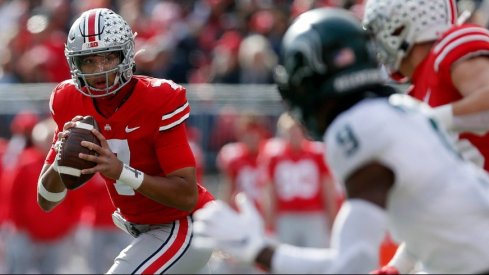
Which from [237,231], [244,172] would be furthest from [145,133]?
[244,172]

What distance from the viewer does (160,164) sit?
17.1ft

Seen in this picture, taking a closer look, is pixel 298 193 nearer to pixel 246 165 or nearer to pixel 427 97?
pixel 246 165

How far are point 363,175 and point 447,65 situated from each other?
5.79 feet

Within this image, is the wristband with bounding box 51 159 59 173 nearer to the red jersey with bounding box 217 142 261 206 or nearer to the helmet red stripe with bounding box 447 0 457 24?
the helmet red stripe with bounding box 447 0 457 24

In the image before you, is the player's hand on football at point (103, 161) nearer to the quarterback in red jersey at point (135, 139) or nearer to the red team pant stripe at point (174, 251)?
the quarterback in red jersey at point (135, 139)

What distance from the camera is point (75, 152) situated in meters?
4.89

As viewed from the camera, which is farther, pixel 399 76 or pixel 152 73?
pixel 152 73

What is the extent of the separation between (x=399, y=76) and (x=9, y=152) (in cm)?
641

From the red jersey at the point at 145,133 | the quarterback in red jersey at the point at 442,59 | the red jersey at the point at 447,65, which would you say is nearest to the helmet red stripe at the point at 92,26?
the red jersey at the point at 145,133

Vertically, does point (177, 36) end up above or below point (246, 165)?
below

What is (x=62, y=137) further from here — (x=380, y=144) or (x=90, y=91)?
(x=380, y=144)

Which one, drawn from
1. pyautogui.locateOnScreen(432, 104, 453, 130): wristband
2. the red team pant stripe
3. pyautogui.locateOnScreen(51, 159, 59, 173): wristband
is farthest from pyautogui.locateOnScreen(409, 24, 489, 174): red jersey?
pyautogui.locateOnScreen(51, 159, 59, 173): wristband

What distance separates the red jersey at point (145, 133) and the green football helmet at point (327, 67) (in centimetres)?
164

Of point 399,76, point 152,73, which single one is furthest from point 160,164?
point 152,73
